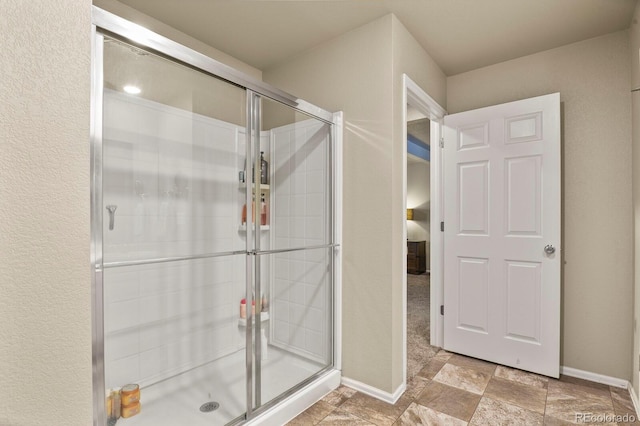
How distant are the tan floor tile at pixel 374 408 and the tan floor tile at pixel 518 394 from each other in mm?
606

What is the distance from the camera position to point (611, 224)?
236 centimetres

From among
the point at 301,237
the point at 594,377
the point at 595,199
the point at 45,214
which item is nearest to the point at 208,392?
the point at 301,237

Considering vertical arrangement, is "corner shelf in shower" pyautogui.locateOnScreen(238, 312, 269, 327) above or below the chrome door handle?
below

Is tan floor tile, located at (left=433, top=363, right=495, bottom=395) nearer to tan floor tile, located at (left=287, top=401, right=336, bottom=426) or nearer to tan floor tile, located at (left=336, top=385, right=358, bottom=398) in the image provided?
tan floor tile, located at (left=336, top=385, right=358, bottom=398)

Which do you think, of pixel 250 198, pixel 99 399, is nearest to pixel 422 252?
pixel 250 198

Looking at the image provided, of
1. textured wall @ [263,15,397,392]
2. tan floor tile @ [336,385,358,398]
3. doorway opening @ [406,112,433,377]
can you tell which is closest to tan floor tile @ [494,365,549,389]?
doorway opening @ [406,112,433,377]

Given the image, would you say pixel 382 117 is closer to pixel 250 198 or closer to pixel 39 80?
pixel 250 198

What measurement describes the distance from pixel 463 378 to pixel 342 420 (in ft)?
3.44

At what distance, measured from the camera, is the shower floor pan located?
168 centimetres

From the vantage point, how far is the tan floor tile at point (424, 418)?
192cm

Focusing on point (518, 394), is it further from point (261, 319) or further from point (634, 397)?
point (261, 319)

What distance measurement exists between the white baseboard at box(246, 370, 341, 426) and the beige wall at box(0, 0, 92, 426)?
99 cm

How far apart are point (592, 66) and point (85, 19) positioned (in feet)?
10.0

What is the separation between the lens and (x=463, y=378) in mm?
2455
